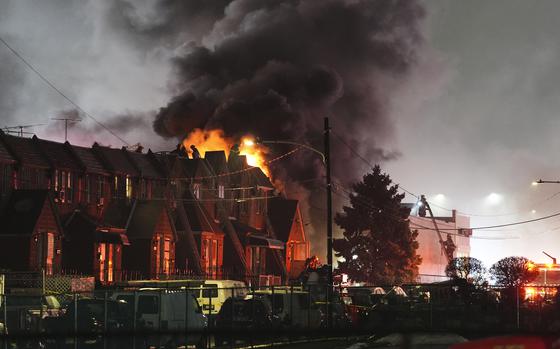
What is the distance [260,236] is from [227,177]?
561cm

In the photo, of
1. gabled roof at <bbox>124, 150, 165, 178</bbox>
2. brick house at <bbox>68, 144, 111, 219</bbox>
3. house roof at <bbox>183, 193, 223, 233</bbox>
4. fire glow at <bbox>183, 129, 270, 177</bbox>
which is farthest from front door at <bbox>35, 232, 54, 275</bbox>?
fire glow at <bbox>183, 129, 270, 177</bbox>

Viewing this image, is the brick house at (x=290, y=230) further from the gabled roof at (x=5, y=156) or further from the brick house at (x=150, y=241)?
the gabled roof at (x=5, y=156)

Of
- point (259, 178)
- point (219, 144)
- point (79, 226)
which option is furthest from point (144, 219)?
point (219, 144)

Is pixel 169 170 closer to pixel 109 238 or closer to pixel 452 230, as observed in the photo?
pixel 109 238

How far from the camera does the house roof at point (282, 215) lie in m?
82.1

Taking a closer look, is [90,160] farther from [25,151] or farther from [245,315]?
[245,315]

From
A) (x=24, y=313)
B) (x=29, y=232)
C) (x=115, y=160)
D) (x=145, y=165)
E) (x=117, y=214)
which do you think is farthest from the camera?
(x=145, y=165)

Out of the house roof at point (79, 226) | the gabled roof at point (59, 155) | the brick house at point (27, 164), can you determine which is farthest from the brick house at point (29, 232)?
the gabled roof at point (59, 155)

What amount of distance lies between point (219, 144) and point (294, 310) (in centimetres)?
5590

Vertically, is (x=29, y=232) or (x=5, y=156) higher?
(x=5, y=156)

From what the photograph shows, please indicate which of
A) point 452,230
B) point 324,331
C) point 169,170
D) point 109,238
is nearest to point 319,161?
point 452,230

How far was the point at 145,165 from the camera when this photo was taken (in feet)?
224

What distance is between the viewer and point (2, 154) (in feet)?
179

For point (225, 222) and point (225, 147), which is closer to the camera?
point (225, 222)
